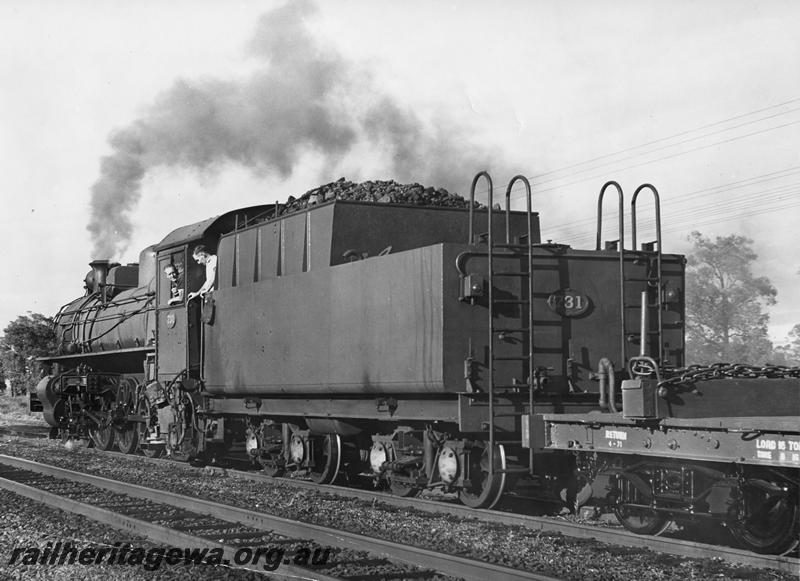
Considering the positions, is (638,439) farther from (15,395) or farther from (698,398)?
(15,395)

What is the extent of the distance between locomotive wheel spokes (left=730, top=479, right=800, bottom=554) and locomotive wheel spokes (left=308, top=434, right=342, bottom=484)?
5383 mm

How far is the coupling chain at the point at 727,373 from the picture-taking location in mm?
6605

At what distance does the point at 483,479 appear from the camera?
892cm

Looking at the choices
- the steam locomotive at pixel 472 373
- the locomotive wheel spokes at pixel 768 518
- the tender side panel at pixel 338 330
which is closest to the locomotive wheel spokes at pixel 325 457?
the steam locomotive at pixel 472 373

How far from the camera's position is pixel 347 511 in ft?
30.0

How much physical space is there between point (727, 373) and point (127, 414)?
1270 cm

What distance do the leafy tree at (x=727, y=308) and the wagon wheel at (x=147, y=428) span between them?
15815 mm

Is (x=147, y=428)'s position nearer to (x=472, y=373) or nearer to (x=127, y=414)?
(x=127, y=414)

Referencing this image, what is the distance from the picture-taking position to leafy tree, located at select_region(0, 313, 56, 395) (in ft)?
162

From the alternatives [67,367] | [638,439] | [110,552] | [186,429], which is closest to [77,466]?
[186,429]

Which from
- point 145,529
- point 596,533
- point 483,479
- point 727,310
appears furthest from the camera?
point 727,310

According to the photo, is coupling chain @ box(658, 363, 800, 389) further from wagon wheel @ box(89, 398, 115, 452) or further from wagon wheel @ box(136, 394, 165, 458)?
wagon wheel @ box(89, 398, 115, 452)

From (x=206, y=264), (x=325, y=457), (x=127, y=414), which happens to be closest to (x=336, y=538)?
(x=325, y=457)
